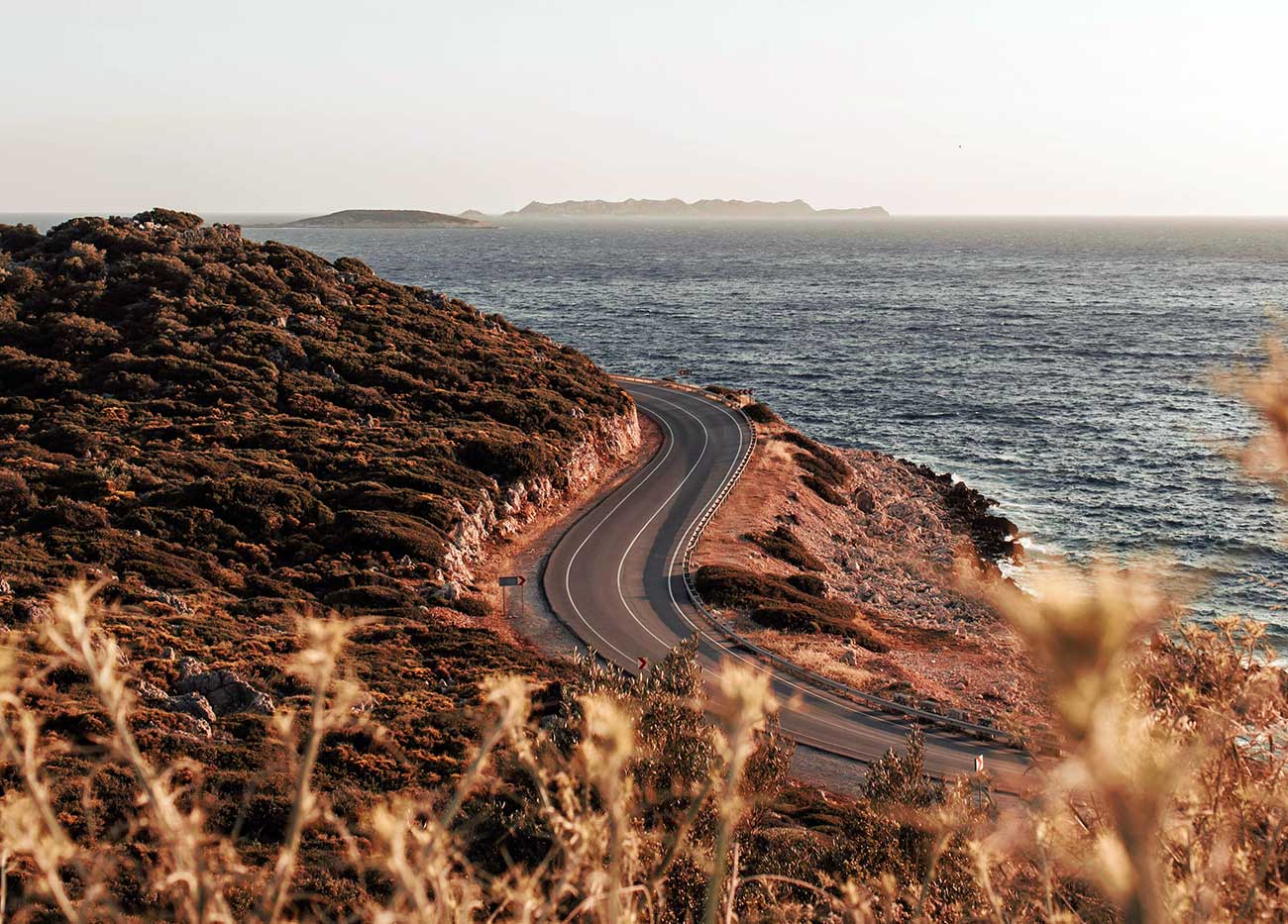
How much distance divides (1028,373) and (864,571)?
169 ft

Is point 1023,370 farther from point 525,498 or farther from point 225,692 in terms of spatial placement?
point 225,692

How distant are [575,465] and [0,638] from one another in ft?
105

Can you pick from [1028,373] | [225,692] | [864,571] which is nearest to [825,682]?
[864,571]

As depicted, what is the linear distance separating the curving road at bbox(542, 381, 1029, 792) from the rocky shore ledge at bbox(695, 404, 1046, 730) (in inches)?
59.2

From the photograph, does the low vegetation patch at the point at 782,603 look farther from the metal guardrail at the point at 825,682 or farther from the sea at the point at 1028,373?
the sea at the point at 1028,373

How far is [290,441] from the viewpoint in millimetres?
43688

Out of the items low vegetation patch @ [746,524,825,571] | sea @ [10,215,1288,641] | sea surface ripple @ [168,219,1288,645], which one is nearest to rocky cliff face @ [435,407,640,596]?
low vegetation patch @ [746,524,825,571]

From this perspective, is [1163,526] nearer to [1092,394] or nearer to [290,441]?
[1092,394]

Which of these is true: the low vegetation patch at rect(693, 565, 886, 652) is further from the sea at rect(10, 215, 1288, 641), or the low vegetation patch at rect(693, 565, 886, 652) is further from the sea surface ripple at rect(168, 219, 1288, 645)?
the sea surface ripple at rect(168, 219, 1288, 645)

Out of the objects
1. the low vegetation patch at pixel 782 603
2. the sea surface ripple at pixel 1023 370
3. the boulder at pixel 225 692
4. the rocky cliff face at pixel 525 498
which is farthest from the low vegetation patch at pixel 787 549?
the boulder at pixel 225 692

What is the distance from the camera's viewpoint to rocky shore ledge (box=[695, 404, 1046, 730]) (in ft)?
106

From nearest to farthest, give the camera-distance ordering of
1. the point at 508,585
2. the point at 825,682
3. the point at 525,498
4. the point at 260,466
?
the point at 825,682 < the point at 508,585 < the point at 260,466 < the point at 525,498

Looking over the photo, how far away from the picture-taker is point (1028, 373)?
88.1 m

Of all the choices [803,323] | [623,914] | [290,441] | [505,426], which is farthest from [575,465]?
[803,323]
